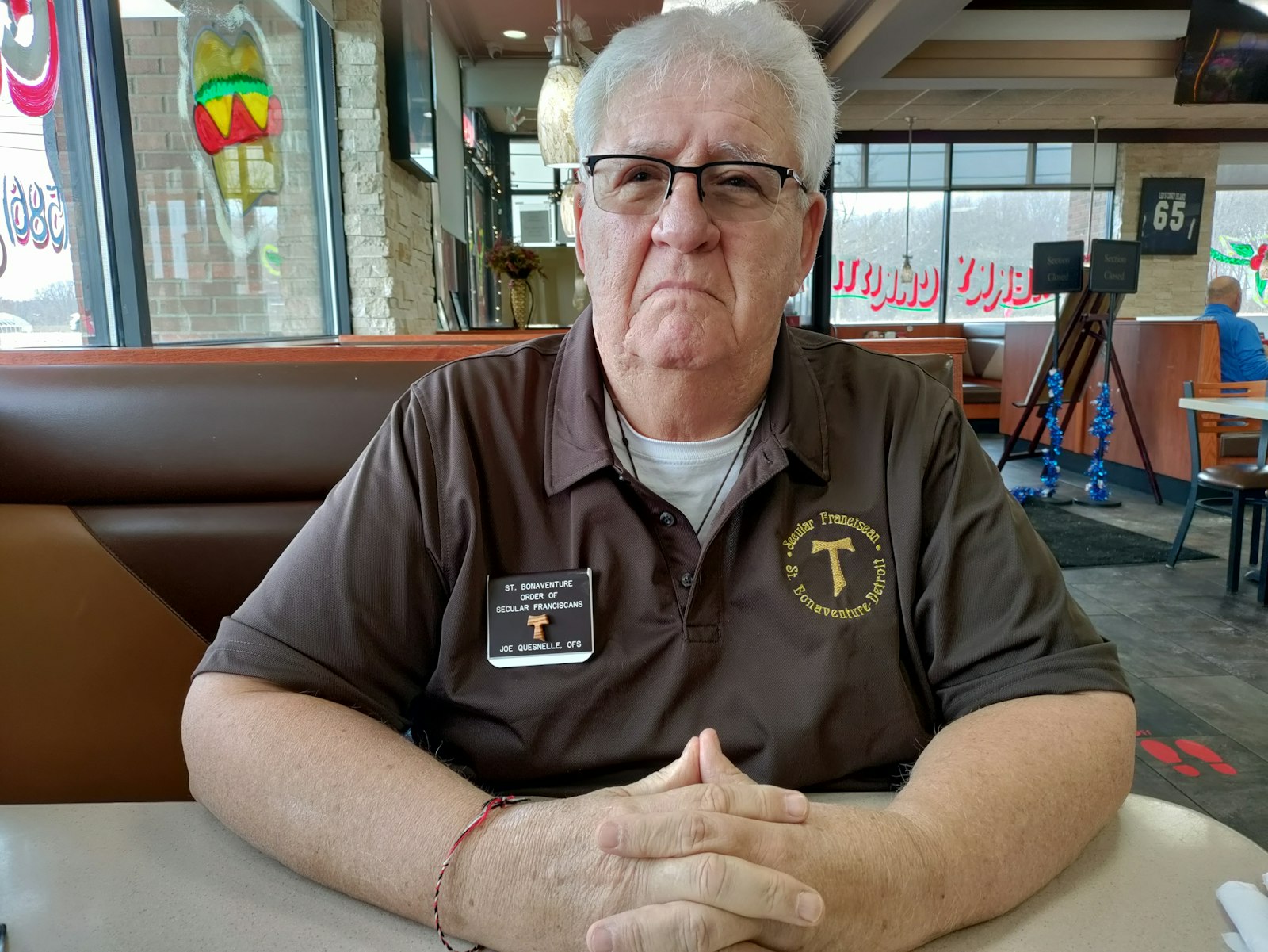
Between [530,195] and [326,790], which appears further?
[530,195]

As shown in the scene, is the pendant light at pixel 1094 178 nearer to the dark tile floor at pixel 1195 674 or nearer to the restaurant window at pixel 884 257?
the restaurant window at pixel 884 257

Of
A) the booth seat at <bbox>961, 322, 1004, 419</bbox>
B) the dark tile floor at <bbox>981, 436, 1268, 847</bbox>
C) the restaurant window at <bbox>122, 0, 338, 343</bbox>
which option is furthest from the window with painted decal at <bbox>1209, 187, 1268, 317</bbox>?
the restaurant window at <bbox>122, 0, 338, 343</bbox>

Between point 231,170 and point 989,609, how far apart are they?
11.8 ft

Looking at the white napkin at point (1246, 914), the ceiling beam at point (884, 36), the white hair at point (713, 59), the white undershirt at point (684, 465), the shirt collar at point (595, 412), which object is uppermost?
the ceiling beam at point (884, 36)

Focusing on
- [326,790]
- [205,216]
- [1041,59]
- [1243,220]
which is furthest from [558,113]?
[1243,220]

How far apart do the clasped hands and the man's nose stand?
0.62 m

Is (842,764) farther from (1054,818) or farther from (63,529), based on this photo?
(63,529)

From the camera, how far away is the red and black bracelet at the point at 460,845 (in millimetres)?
660

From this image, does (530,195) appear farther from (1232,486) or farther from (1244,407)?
(1232,486)

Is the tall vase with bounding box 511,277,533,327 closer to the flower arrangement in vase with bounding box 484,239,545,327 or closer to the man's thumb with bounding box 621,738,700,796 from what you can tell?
the flower arrangement in vase with bounding box 484,239,545,327

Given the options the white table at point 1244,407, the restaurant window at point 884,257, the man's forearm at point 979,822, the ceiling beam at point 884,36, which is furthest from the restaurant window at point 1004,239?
the man's forearm at point 979,822

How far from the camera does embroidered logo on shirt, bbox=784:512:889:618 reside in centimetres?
98

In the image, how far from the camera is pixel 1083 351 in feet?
19.7

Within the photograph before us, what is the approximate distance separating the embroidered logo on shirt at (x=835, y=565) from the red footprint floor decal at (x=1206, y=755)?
199 centimetres
